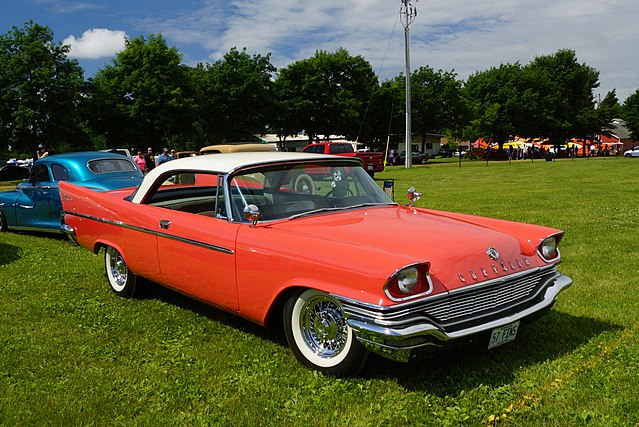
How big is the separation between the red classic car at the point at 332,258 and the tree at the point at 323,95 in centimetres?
4530

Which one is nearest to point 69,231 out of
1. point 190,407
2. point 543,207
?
point 190,407

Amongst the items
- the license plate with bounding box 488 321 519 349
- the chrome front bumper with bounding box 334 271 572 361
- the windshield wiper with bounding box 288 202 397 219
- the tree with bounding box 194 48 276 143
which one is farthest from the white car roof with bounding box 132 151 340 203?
the tree with bounding box 194 48 276 143

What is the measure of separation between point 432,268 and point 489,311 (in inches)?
19.9

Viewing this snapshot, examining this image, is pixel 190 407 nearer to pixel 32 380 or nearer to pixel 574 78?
pixel 32 380

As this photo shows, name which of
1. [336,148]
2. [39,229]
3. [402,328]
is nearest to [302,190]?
[402,328]

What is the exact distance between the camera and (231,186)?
13.9 ft

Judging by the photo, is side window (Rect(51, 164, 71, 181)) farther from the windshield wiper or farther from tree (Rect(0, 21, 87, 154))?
tree (Rect(0, 21, 87, 154))

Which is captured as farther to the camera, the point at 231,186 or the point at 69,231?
the point at 69,231

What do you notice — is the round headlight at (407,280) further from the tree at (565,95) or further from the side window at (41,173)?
the tree at (565,95)

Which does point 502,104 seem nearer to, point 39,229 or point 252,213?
point 39,229

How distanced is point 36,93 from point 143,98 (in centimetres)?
745

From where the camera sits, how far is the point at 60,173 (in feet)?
29.8

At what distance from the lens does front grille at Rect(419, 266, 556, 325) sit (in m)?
3.18

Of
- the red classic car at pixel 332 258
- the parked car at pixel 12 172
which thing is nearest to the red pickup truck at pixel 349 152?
the red classic car at pixel 332 258
